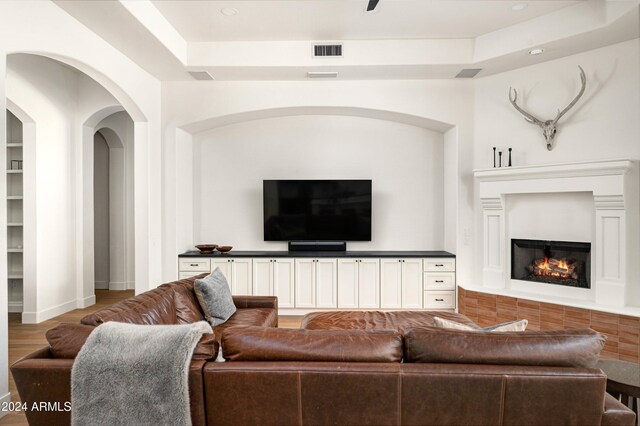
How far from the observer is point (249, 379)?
1554 millimetres

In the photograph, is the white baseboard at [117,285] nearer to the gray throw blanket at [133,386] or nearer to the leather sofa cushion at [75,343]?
the leather sofa cushion at [75,343]

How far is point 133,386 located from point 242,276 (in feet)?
11.2

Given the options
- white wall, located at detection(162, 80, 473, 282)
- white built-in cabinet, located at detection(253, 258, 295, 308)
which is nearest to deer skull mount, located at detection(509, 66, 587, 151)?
white wall, located at detection(162, 80, 473, 282)

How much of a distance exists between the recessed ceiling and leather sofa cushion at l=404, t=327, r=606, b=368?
3.21 meters

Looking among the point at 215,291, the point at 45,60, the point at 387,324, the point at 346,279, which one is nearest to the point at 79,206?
the point at 45,60

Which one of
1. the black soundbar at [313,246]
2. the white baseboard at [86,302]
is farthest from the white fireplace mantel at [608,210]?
the white baseboard at [86,302]

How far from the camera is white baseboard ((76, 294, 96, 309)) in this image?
5258 mm

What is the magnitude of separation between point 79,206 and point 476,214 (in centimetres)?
527

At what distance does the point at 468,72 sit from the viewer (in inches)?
185

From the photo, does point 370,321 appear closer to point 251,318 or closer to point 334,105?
point 251,318

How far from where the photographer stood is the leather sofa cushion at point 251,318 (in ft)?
10.0

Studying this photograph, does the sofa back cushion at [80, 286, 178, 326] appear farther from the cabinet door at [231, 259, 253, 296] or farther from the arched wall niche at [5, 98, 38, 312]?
the arched wall niche at [5, 98, 38, 312]

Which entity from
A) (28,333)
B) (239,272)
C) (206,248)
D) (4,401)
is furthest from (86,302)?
(4,401)

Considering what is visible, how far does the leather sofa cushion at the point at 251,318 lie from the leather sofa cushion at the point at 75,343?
1232 mm
